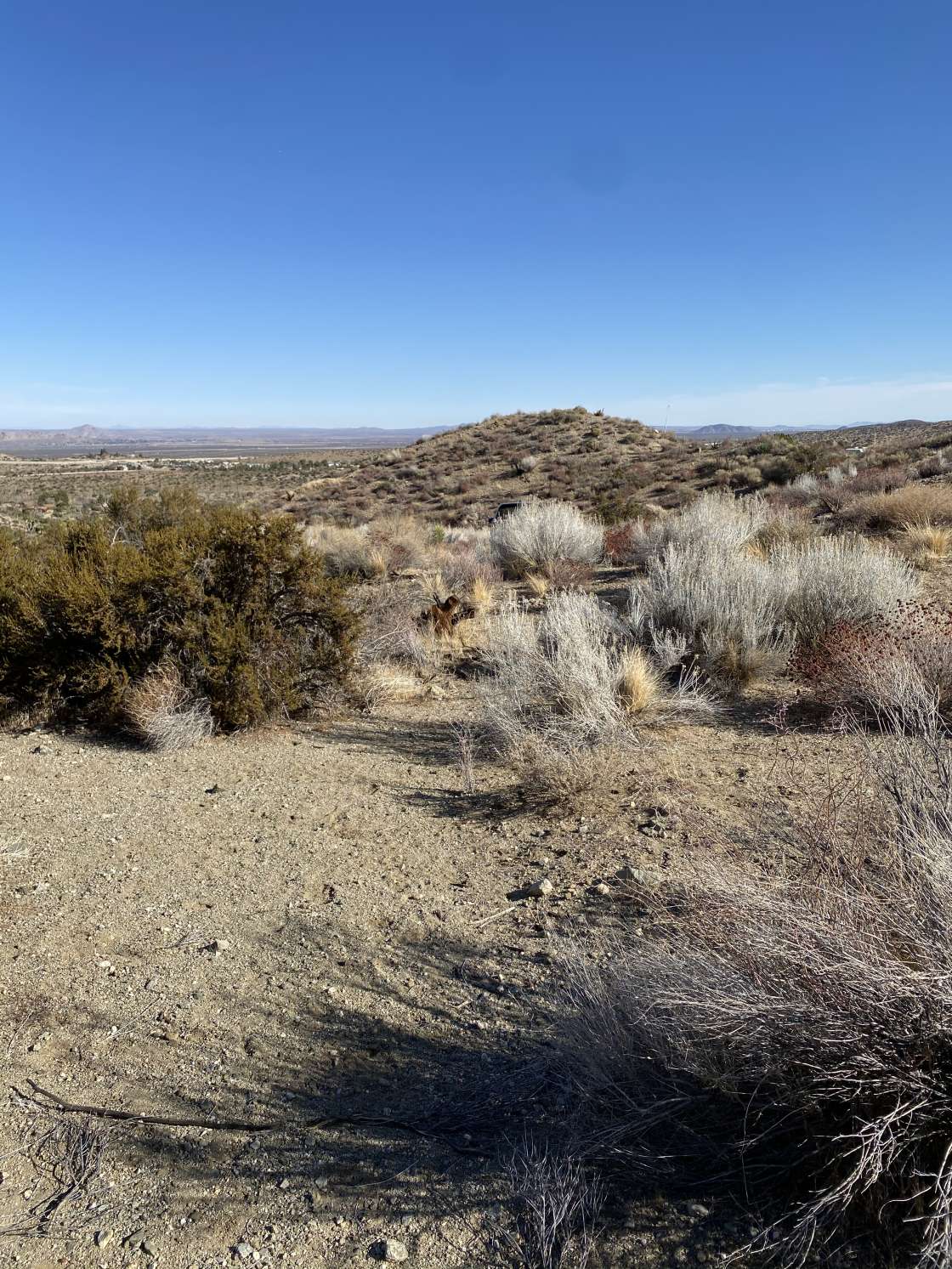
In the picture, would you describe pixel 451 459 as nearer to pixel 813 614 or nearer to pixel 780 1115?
pixel 813 614

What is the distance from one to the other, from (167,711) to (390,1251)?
4229 millimetres

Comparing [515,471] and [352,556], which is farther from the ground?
[515,471]

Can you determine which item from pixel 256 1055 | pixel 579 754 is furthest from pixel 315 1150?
pixel 579 754

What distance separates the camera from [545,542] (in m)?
11.9


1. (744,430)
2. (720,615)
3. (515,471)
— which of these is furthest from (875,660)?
(744,430)

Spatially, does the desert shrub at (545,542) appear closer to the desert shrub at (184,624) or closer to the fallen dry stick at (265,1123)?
the desert shrub at (184,624)

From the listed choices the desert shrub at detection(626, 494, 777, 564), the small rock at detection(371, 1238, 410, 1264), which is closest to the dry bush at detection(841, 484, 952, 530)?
the desert shrub at detection(626, 494, 777, 564)

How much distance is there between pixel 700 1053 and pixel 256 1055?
152 centimetres

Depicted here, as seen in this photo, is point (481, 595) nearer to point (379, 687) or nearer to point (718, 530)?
point (718, 530)

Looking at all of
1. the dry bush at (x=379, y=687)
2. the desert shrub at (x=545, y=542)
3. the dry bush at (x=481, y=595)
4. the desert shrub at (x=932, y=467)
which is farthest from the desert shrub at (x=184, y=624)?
the desert shrub at (x=932, y=467)

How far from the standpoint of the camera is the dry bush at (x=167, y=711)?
5434 millimetres

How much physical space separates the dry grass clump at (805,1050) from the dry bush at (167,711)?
386 cm

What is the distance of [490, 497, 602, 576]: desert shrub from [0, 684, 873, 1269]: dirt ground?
6545mm

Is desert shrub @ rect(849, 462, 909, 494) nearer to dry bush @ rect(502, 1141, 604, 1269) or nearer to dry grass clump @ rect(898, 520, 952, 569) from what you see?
dry grass clump @ rect(898, 520, 952, 569)
